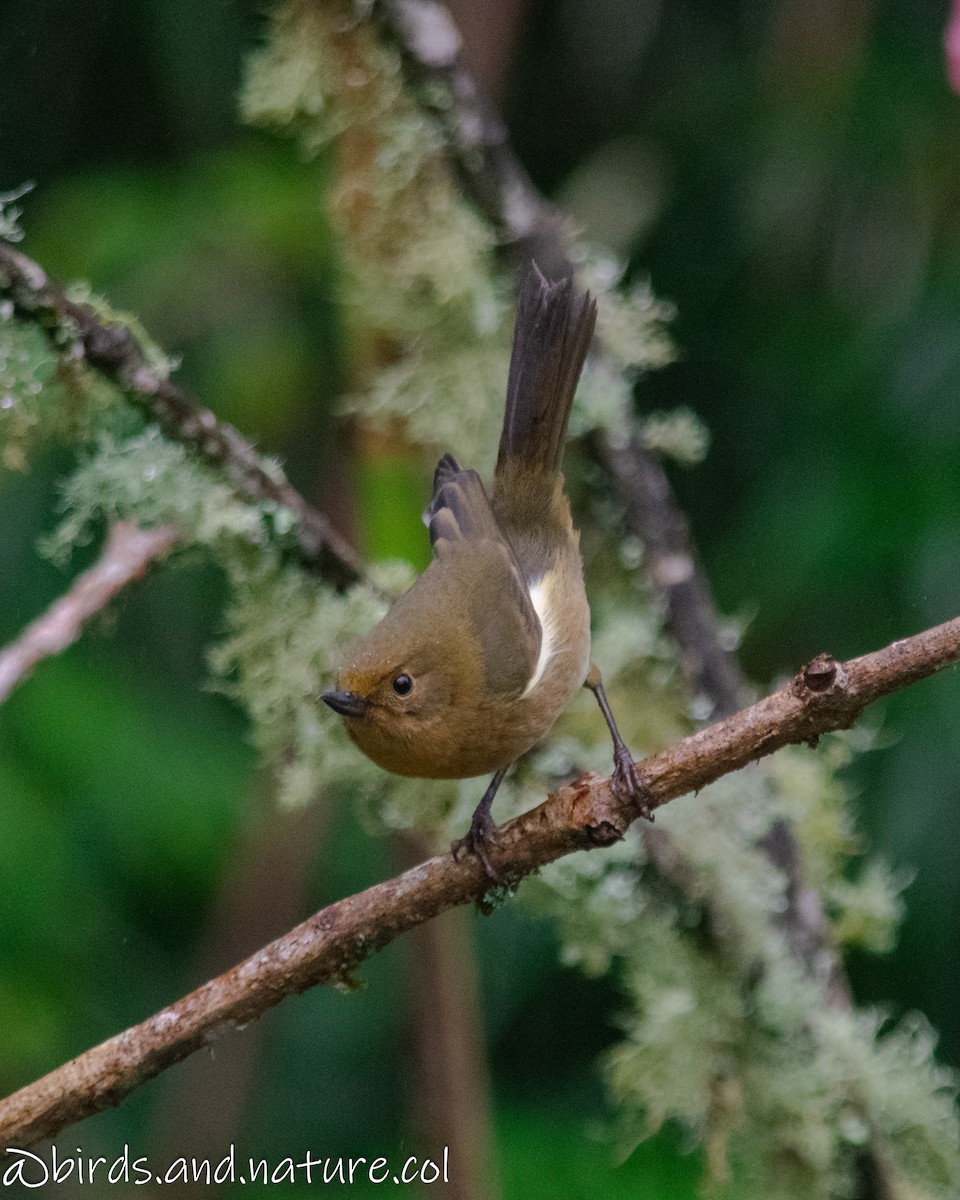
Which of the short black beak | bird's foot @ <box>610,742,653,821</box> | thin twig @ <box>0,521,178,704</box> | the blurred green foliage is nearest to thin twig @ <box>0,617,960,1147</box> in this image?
bird's foot @ <box>610,742,653,821</box>

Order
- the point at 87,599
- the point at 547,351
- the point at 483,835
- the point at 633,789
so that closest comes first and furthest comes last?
the point at 633,789 < the point at 483,835 < the point at 87,599 < the point at 547,351

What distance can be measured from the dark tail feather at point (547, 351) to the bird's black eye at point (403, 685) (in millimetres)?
544

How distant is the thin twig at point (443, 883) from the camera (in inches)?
56.7

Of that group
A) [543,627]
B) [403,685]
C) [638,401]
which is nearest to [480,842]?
[403,685]

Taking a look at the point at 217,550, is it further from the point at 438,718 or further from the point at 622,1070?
the point at 622,1070

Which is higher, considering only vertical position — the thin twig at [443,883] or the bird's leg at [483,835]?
the bird's leg at [483,835]

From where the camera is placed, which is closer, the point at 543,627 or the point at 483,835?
the point at 483,835

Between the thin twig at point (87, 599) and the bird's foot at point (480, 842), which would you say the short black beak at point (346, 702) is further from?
the thin twig at point (87, 599)

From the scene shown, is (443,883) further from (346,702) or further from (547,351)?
(547,351)

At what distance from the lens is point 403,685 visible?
1.73m

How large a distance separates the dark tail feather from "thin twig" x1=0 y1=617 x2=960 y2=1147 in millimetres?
678

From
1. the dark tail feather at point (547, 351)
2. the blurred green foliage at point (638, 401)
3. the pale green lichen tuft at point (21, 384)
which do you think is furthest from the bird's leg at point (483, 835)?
the blurred green foliage at point (638, 401)

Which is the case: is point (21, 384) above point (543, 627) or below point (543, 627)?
above

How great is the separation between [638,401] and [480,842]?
232 cm
